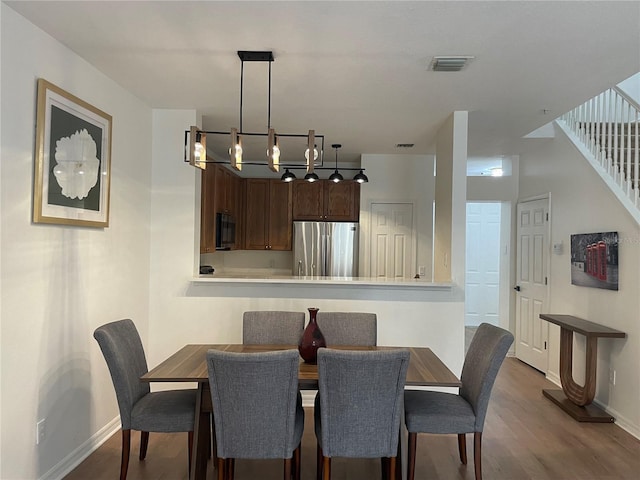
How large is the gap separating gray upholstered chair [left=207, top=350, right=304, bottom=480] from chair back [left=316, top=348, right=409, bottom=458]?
165 mm

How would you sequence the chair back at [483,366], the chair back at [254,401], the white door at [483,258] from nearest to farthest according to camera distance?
1. the chair back at [254,401]
2. the chair back at [483,366]
3. the white door at [483,258]

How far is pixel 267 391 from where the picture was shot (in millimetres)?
2145

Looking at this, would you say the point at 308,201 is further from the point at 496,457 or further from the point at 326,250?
the point at 496,457

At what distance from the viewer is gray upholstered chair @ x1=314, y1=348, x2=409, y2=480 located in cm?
214

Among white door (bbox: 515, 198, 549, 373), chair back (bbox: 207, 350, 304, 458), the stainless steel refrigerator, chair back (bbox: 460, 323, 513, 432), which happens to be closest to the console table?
white door (bbox: 515, 198, 549, 373)

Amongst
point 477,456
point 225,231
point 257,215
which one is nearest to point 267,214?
point 257,215

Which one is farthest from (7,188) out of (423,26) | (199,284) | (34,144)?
(423,26)

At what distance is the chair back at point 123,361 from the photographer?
2406mm

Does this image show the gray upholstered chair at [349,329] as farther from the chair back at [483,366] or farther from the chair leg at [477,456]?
the chair leg at [477,456]

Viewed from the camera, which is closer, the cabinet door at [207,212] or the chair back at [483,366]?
the chair back at [483,366]

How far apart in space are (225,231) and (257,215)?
35.2 inches

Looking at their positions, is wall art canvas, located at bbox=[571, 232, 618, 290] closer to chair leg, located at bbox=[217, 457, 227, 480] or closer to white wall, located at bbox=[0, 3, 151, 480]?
chair leg, located at bbox=[217, 457, 227, 480]

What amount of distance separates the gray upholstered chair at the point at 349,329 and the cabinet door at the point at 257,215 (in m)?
3.04

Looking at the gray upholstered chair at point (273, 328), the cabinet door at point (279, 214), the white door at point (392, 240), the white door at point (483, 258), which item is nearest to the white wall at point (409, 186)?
the white door at point (392, 240)
